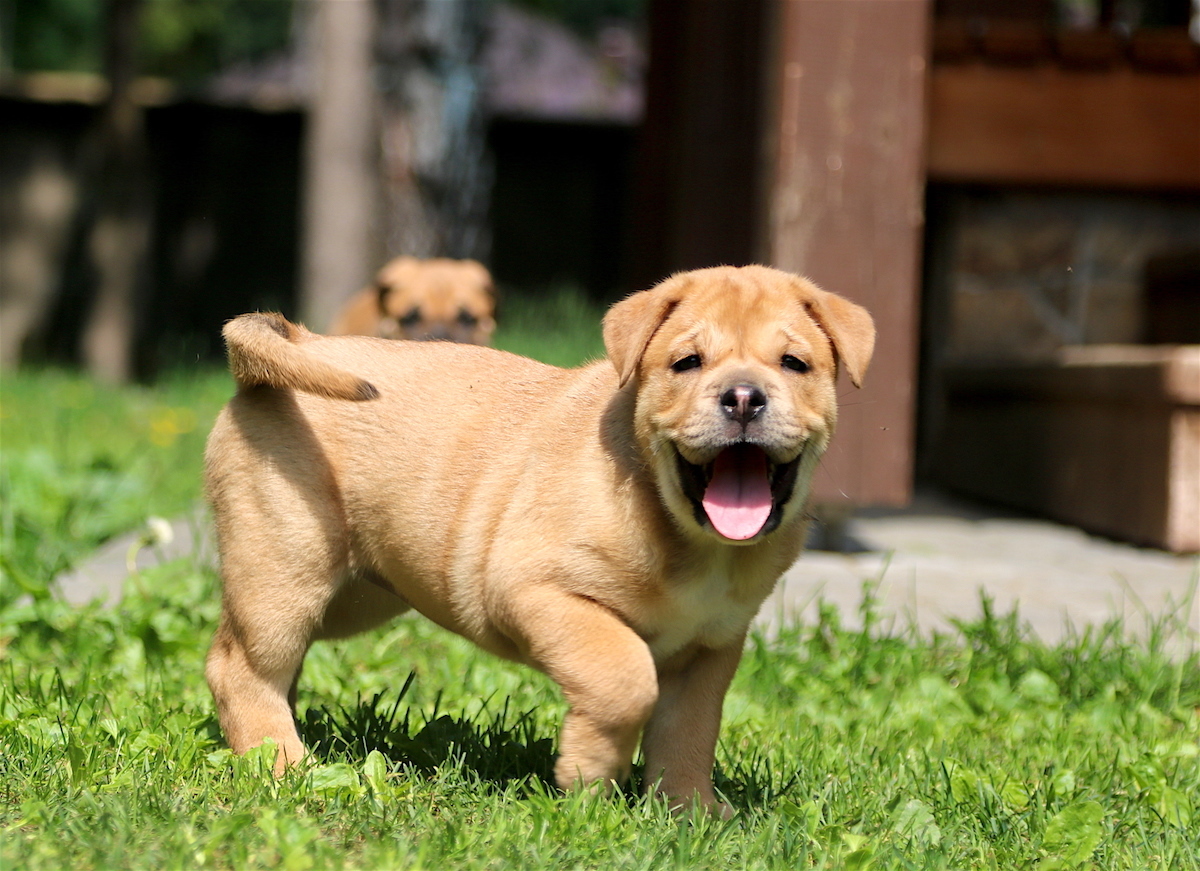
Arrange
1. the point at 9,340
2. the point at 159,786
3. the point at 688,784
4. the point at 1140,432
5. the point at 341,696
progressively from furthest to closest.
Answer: the point at 9,340, the point at 1140,432, the point at 341,696, the point at 688,784, the point at 159,786

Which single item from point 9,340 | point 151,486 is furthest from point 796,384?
point 9,340

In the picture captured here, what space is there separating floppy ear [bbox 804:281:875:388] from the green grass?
911mm

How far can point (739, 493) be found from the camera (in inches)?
106

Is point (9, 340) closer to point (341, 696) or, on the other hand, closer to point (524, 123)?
point (524, 123)

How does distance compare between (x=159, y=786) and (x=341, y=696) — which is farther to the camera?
(x=341, y=696)

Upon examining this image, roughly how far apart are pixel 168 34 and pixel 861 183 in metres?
35.1

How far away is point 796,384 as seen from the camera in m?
2.80

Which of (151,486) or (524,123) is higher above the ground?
(524,123)

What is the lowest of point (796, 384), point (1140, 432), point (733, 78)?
point (1140, 432)

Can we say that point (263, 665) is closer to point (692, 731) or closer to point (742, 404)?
point (692, 731)

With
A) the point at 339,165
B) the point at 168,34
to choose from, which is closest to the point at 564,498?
the point at 339,165

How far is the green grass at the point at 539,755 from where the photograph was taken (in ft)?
7.98

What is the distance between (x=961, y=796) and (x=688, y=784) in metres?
0.60

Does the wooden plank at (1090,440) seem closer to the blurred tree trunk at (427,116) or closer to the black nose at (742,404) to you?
the blurred tree trunk at (427,116)
